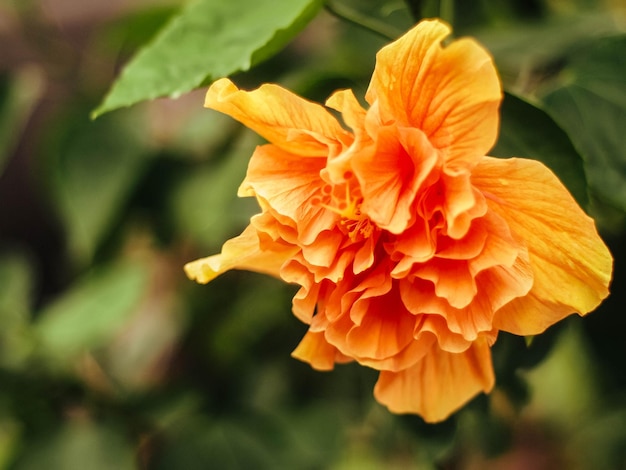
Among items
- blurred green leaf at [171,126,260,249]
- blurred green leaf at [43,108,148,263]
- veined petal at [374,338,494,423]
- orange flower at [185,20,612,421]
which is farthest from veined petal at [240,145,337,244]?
blurred green leaf at [43,108,148,263]

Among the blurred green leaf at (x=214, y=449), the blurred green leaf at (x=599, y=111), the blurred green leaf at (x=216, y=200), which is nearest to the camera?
the blurred green leaf at (x=599, y=111)

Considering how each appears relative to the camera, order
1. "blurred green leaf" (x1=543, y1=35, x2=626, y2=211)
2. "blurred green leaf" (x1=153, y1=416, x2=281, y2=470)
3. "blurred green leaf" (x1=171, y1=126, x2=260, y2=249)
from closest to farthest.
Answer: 1. "blurred green leaf" (x1=543, y1=35, x2=626, y2=211)
2. "blurred green leaf" (x1=171, y1=126, x2=260, y2=249)
3. "blurred green leaf" (x1=153, y1=416, x2=281, y2=470)

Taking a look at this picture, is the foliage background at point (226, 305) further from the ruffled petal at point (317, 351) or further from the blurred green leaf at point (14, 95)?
the ruffled petal at point (317, 351)

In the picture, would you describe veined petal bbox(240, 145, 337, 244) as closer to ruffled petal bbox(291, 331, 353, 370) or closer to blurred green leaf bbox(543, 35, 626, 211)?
ruffled petal bbox(291, 331, 353, 370)

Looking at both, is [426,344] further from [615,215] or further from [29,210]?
[29,210]

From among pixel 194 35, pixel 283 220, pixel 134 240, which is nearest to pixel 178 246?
pixel 134 240

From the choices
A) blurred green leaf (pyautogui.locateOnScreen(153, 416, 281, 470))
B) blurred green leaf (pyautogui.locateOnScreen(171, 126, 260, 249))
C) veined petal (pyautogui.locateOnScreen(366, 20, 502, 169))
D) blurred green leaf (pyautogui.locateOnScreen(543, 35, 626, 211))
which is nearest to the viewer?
veined petal (pyautogui.locateOnScreen(366, 20, 502, 169))

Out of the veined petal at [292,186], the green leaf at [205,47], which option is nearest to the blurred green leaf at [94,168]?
the green leaf at [205,47]
